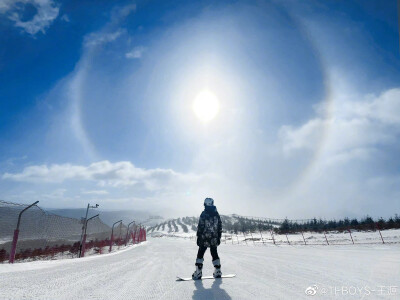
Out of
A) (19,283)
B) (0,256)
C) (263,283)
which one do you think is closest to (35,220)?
(0,256)

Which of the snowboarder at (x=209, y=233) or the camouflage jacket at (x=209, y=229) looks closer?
the snowboarder at (x=209, y=233)

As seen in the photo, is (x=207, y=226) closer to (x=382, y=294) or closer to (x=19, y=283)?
(x=382, y=294)

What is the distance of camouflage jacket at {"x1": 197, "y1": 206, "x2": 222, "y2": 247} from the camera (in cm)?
530

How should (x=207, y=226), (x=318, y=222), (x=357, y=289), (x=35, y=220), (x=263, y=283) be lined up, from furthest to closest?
(x=318, y=222) < (x=35, y=220) < (x=207, y=226) < (x=263, y=283) < (x=357, y=289)

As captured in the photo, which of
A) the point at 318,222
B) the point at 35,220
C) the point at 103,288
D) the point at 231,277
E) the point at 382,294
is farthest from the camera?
the point at 318,222

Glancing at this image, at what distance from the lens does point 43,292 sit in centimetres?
354

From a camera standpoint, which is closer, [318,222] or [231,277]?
[231,277]

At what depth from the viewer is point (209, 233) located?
537 centimetres

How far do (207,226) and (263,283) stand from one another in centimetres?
174

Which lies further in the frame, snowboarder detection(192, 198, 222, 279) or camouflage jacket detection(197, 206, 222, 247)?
camouflage jacket detection(197, 206, 222, 247)

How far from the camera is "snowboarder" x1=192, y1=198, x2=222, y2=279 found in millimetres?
5188

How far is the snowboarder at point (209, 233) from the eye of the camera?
5188 mm

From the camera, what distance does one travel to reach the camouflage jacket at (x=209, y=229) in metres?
5.30

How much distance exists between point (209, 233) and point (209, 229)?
0.29ft
